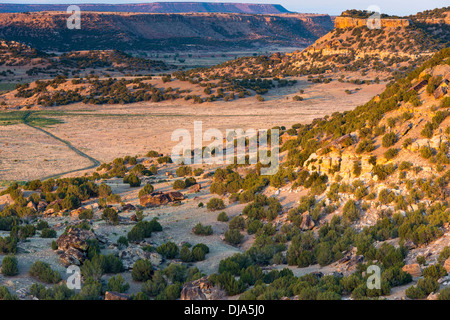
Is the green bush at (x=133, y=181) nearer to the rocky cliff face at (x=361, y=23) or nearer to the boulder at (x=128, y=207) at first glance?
the boulder at (x=128, y=207)

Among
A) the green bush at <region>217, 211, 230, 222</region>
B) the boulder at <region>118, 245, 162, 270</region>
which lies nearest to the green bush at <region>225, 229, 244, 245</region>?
the green bush at <region>217, 211, 230, 222</region>

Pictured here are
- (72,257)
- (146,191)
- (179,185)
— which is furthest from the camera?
(179,185)

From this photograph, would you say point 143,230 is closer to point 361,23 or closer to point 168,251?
point 168,251

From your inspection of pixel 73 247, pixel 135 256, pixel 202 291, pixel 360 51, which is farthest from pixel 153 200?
pixel 360 51

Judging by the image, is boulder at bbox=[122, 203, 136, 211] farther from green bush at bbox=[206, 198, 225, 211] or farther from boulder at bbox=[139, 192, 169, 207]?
green bush at bbox=[206, 198, 225, 211]

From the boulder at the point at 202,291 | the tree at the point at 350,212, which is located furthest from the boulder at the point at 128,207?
the boulder at the point at 202,291
